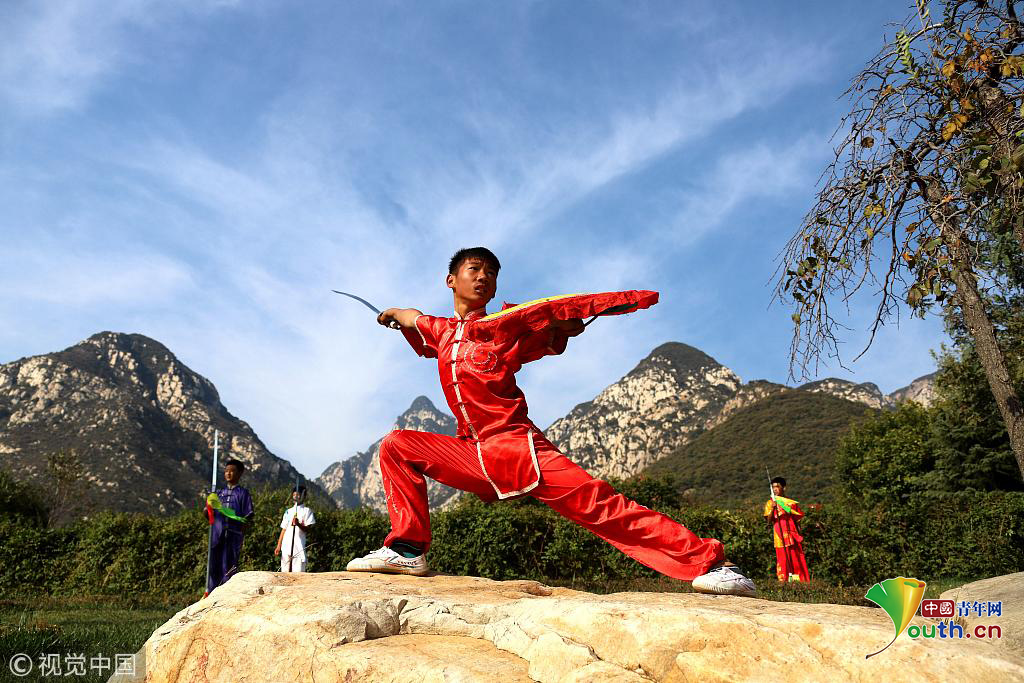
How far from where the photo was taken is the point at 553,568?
10711 millimetres

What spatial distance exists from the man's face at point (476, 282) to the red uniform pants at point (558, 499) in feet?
3.02

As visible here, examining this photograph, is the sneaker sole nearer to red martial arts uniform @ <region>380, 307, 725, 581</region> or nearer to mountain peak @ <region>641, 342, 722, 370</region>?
red martial arts uniform @ <region>380, 307, 725, 581</region>

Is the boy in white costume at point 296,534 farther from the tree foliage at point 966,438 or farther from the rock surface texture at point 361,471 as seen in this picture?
the rock surface texture at point 361,471

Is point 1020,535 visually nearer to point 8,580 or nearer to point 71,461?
point 8,580

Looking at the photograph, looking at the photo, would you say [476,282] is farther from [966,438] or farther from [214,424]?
[214,424]

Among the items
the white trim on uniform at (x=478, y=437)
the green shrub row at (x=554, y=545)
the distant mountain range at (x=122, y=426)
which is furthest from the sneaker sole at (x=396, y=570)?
the distant mountain range at (x=122, y=426)

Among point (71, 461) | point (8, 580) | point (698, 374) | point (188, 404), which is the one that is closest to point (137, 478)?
point (71, 461)

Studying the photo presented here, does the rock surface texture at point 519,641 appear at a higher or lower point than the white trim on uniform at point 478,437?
lower

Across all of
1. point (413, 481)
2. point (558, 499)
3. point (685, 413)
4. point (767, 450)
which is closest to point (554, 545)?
point (413, 481)

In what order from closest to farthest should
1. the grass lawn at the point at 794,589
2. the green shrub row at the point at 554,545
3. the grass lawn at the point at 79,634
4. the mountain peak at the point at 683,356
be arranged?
the grass lawn at the point at 79,634 → the grass lawn at the point at 794,589 → the green shrub row at the point at 554,545 → the mountain peak at the point at 683,356

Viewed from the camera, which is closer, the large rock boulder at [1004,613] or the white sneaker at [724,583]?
the large rock boulder at [1004,613]

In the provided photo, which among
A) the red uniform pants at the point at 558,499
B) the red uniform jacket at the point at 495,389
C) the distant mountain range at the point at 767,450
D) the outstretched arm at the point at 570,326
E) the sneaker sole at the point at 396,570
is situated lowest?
the sneaker sole at the point at 396,570

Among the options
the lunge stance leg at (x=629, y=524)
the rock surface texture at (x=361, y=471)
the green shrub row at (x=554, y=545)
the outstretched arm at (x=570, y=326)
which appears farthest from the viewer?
the rock surface texture at (x=361, y=471)

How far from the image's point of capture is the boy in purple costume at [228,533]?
8672 millimetres
